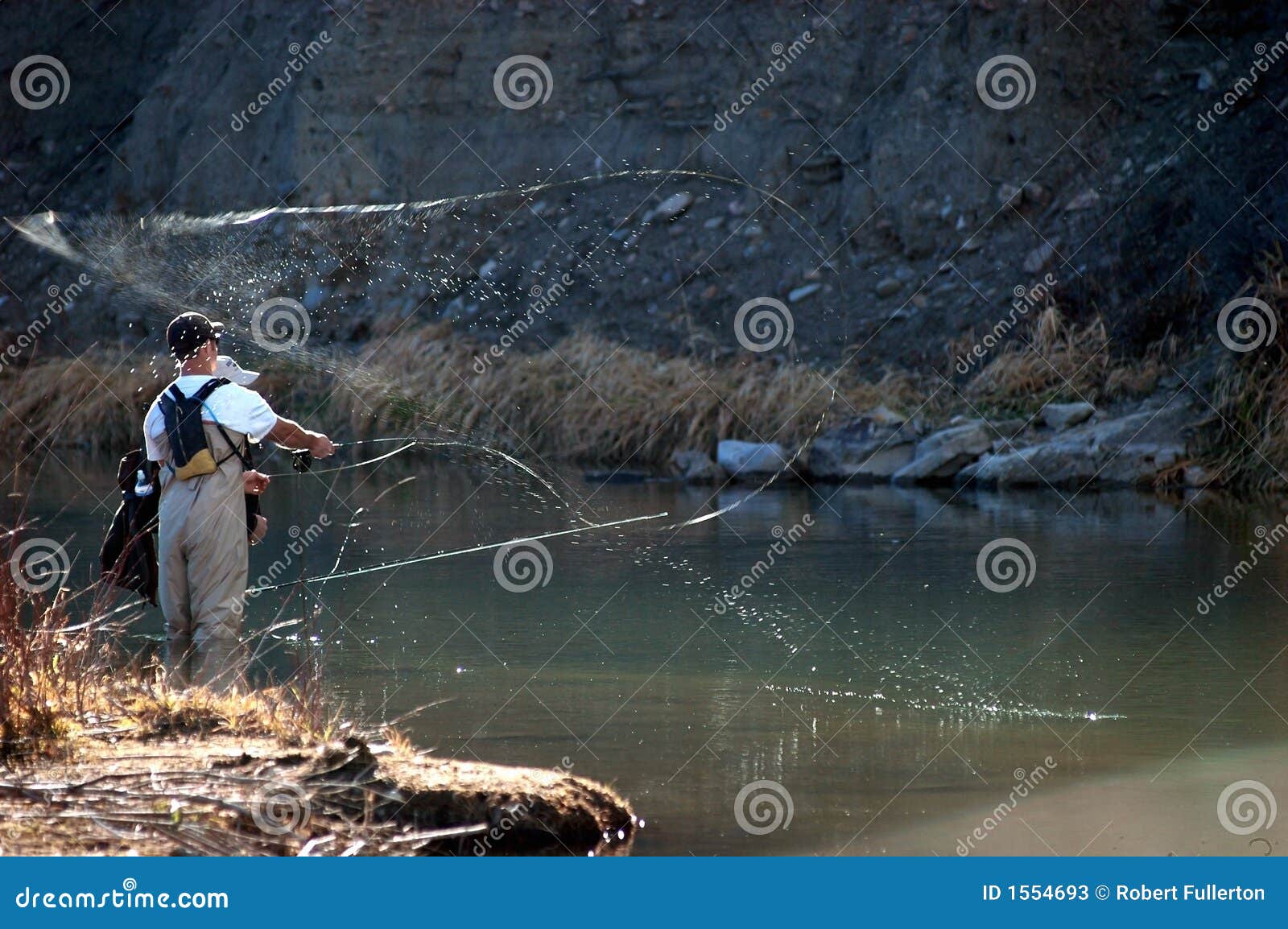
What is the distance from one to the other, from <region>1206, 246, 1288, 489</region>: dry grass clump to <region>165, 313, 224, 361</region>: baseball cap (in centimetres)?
1246

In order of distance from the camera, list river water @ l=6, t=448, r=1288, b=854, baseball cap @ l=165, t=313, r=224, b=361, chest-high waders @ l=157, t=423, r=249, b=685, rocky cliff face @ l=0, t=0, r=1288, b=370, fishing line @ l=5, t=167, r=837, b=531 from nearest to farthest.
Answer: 1. river water @ l=6, t=448, r=1288, b=854
2. baseball cap @ l=165, t=313, r=224, b=361
3. chest-high waders @ l=157, t=423, r=249, b=685
4. fishing line @ l=5, t=167, r=837, b=531
5. rocky cliff face @ l=0, t=0, r=1288, b=370

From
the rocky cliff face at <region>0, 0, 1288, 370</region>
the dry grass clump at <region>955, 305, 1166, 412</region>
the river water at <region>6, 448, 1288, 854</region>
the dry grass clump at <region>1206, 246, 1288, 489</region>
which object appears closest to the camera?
the river water at <region>6, 448, 1288, 854</region>

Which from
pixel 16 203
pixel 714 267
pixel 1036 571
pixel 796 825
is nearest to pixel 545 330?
pixel 714 267

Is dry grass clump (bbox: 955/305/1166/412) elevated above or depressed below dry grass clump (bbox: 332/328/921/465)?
above

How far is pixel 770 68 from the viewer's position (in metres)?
23.8

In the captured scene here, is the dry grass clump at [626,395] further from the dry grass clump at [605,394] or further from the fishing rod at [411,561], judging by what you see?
the fishing rod at [411,561]

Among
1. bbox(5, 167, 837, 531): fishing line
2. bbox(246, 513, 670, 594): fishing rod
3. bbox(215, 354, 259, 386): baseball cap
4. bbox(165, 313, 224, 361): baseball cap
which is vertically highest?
bbox(5, 167, 837, 531): fishing line

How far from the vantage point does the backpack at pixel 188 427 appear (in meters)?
6.94

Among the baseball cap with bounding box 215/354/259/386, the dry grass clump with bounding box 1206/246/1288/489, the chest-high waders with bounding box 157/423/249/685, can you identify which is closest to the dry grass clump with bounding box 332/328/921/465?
the dry grass clump with bounding box 1206/246/1288/489

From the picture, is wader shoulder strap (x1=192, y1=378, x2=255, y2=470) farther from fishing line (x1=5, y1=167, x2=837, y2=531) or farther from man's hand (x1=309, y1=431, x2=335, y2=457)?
fishing line (x1=5, y1=167, x2=837, y2=531)

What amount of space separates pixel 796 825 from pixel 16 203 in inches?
1049

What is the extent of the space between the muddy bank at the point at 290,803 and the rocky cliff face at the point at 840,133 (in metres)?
15.3

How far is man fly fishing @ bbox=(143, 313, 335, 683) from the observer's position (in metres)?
6.96

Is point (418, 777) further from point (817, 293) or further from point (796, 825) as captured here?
point (817, 293)
